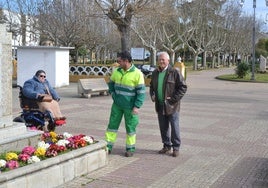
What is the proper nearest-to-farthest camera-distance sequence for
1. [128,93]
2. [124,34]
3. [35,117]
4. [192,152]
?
[128,93] < [192,152] < [35,117] < [124,34]

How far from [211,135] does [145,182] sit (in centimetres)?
407

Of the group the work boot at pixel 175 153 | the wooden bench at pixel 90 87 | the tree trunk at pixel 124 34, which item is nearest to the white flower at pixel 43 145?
the work boot at pixel 175 153

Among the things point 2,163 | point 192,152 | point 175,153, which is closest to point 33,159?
point 2,163

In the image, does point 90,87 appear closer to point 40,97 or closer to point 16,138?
point 40,97

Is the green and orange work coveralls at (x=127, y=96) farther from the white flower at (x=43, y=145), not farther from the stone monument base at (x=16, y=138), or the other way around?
the white flower at (x=43, y=145)

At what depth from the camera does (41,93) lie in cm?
950

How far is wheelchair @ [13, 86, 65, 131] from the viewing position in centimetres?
911

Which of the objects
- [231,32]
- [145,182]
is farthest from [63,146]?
[231,32]

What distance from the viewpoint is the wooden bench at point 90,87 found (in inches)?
716

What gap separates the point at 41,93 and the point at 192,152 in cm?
351

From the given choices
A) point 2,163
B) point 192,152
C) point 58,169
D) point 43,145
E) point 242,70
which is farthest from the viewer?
point 242,70

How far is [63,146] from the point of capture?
6434mm

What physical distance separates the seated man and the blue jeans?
2543 millimetres

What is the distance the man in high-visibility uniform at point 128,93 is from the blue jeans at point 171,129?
57 cm
